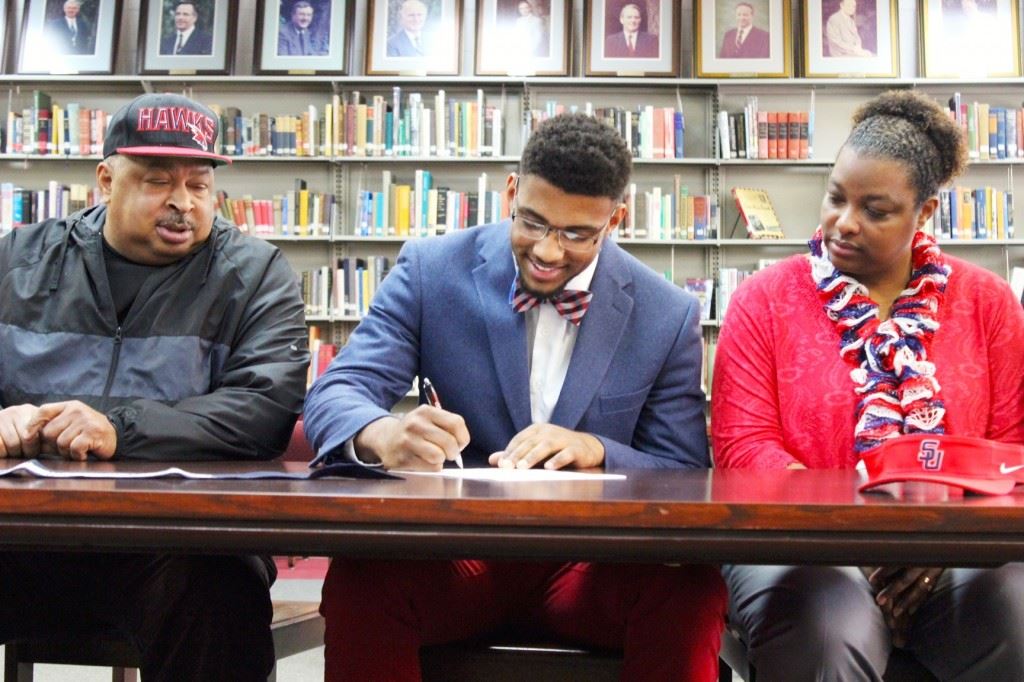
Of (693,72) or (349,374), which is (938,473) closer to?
(349,374)

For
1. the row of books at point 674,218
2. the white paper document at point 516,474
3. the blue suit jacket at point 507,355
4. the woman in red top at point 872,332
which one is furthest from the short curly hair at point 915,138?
the row of books at point 674,218

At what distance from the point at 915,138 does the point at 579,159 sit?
26.0 inches

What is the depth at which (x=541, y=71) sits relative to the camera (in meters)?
5.72

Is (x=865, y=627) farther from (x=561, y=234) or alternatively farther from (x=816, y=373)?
(x=561, y=234)

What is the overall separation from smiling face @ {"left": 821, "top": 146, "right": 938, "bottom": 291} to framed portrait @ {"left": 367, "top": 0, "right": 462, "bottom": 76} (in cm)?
402

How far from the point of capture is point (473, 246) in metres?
1.97

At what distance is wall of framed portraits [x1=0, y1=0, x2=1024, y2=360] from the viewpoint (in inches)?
224

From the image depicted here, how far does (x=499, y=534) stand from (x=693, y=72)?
5131 millimetres

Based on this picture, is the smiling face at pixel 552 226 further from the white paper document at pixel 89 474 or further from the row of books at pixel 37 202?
the row of books at pixel 37 202

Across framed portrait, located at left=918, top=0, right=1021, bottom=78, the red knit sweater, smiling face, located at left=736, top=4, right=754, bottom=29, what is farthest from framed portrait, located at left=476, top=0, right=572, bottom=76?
the red knit sweater

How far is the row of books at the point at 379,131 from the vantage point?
5.64 metres

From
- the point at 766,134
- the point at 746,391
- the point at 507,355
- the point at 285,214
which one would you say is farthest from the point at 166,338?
the point at 766,134

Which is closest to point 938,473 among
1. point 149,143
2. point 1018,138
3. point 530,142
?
point 530,142

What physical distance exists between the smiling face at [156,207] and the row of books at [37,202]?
391cm
